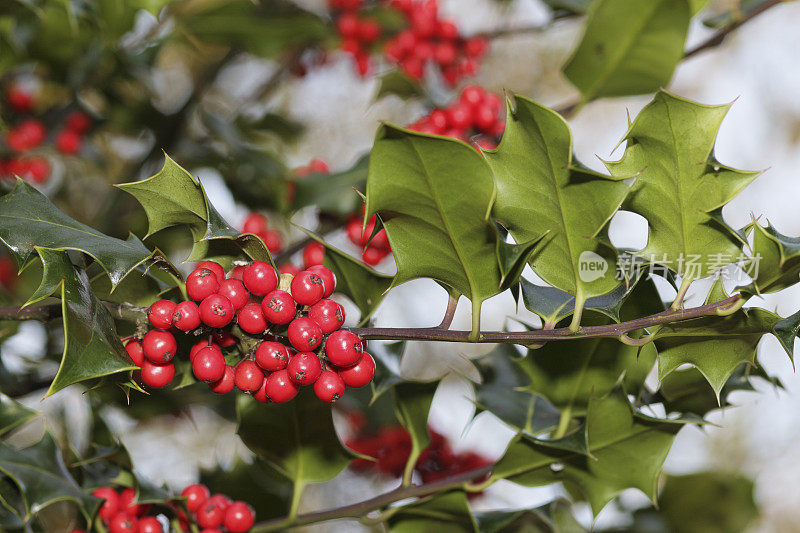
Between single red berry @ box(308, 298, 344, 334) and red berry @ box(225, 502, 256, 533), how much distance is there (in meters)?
0.34

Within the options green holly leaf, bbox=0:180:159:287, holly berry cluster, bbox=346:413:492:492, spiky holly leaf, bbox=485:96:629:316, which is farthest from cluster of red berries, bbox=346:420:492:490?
green holly leaf, bbox=0:180:159:287

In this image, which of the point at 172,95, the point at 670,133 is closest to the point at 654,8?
the point at 670,133

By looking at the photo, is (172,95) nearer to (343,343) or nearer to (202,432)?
(202,432)

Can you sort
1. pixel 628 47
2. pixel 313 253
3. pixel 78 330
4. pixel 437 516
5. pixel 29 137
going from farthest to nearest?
pixel 29 137
pixel 313 253
pixel 628 47
pixel 437 516
pixel 78 330

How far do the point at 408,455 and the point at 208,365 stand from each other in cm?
96

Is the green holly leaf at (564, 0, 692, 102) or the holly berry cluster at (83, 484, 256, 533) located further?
the green holly leaf at (564, 0, 692, 102)

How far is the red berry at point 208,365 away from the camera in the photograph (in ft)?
1.73

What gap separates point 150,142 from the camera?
166cm

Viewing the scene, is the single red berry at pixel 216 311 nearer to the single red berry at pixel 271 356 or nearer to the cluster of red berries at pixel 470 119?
the single red berry at pixel 271 356

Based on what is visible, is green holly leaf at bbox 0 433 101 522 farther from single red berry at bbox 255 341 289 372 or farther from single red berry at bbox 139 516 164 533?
single red berry at bbox 255 341 289 372

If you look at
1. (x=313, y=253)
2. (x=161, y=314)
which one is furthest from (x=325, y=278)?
(x=313, y=253)

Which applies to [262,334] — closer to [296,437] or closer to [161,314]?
[161,314]

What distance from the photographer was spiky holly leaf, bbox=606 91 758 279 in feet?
1.80

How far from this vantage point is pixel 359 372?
0.56 meters
